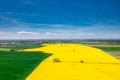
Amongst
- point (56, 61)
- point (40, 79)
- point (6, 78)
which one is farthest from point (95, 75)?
point (56, 61)

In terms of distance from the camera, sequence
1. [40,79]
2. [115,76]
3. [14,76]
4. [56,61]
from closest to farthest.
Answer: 1. [40,79]
2. [115,76]
3. [14,76]
4. [56,61]

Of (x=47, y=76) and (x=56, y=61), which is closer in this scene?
(x=47, y=76)

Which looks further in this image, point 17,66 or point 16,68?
point 17,66

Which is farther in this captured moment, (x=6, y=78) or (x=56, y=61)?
(x=56, y=61)

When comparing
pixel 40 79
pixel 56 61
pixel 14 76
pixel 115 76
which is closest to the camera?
pixel 40 79

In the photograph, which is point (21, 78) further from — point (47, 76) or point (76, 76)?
point (76, 76)

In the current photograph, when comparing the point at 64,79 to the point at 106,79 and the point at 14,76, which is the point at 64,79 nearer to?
the point at 106,79

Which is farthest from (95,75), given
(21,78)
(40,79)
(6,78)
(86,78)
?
(6,78)

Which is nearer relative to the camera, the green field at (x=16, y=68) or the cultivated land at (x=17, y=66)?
the green field at (x=16, y=68)

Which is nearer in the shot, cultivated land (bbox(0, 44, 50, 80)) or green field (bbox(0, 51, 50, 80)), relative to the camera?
green field (bbox(0, 51, 50, 80))
